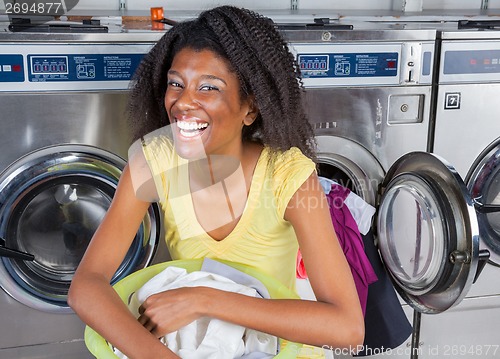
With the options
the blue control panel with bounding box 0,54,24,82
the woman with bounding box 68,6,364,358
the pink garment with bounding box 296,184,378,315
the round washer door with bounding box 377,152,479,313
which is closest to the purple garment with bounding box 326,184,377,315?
the pink garment with bounding box 296,184,378,315

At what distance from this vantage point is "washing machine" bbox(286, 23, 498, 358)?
6.54 feet

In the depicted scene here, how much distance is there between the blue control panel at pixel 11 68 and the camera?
5.92ft

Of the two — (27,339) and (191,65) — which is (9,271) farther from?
(191,65)

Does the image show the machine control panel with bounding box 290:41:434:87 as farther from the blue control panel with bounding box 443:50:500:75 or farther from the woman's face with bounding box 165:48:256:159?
the woman's face with bounding box 165:48:256:159

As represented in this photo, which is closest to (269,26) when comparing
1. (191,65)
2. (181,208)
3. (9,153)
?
(191,65)

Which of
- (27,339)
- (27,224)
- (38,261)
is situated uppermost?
(27,224)

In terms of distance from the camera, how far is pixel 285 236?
1.54m

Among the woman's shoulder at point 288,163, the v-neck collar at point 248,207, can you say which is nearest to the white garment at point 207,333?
the v-neck collar at point 248,207

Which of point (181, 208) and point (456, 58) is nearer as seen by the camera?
point (181, 208)

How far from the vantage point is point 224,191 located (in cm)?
A: 157

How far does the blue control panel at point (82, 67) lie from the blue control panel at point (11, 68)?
2cm

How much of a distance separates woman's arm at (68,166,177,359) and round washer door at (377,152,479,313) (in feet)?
2.82

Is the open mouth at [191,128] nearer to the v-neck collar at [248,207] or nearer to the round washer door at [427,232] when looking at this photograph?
the v-neck collar at [248,207]

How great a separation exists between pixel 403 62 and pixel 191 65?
0.93m
